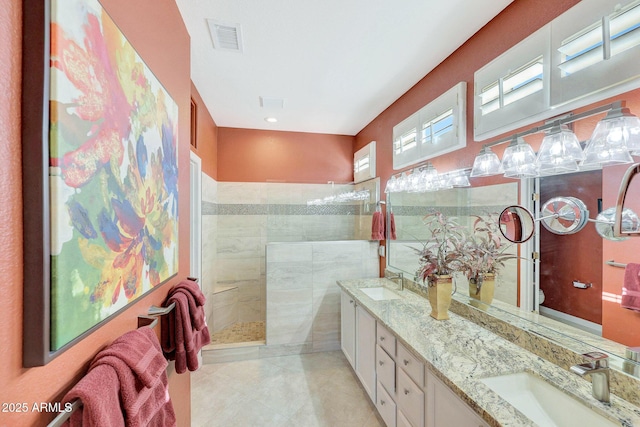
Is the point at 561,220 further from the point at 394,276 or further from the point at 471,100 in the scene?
the point at 394,276

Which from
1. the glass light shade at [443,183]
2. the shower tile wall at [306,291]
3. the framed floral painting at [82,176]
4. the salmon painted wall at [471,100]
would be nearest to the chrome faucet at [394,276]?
the shower tile wall at [306,291]

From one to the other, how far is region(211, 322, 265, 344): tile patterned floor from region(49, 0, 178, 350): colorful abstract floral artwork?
7.56ft

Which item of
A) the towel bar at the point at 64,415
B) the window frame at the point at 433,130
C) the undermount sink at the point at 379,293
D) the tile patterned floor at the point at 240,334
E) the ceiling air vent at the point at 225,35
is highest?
the ceiling air vent at the point at 225,35

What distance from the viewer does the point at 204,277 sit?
2891mm

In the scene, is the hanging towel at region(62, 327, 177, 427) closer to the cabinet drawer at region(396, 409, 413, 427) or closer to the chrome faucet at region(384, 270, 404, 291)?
the cabinet drawer at region(396, 409, 413, 427)

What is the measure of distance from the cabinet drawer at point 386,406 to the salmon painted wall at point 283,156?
2473 mm

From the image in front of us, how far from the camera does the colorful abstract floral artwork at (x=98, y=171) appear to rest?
585 mm

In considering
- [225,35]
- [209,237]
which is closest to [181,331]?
[225,35]

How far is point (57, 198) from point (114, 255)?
0.27 m

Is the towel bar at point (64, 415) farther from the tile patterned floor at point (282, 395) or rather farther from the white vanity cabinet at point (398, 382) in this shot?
the tile patterned floor at point (282, 395)

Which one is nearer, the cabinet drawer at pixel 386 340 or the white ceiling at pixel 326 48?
the white ceiling at pixel 326 48

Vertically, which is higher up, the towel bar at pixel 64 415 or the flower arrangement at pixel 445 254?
the flower arrangement at pixel 445 254

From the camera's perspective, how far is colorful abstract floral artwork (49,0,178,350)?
0.58 metres

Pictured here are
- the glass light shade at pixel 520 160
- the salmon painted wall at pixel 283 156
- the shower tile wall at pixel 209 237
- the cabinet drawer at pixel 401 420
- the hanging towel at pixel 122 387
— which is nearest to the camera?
the hanging towel at pixel 122 387
